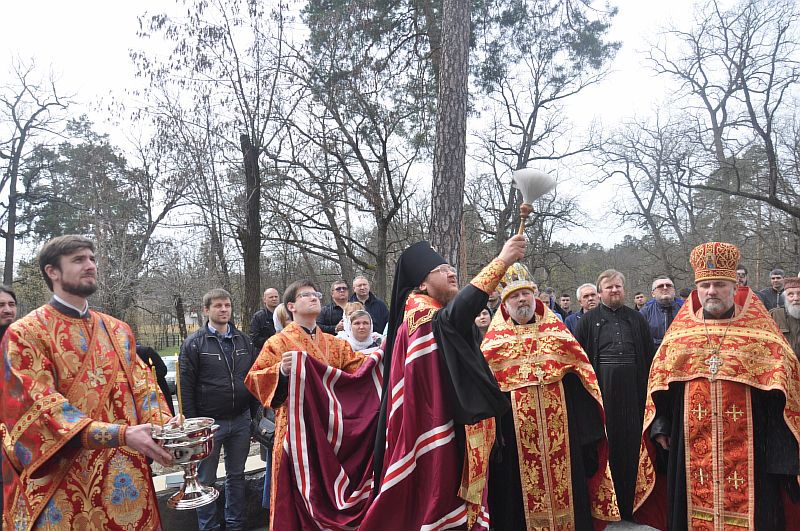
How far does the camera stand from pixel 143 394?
3.16 meters

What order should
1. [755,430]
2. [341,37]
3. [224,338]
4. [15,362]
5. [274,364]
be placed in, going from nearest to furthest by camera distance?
1. [15,362]
2. [755,430]
3. [274,364]
4. [224,338]
5. [341,37]

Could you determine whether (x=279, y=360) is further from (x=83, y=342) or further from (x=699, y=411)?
(x=699, y=411)

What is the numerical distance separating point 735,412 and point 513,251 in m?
2.07

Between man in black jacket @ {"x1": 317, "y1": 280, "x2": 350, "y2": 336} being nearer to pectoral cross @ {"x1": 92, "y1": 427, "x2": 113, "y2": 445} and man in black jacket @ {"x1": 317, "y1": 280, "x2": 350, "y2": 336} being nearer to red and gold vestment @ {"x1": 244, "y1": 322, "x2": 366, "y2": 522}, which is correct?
red and gold vestment @ {"x1": 244, "y1": 322, "x2": 366, "y2": 522}

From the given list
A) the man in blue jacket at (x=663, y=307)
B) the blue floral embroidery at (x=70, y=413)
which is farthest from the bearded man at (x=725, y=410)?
the blue floral embroidery at (x=70, y=413)

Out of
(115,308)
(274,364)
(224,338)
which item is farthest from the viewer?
(115,308)

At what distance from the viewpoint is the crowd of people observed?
110 inches

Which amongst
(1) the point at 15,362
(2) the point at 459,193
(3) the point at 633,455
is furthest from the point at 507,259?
(2) the point at 459,193

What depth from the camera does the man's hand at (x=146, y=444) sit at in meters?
2.53

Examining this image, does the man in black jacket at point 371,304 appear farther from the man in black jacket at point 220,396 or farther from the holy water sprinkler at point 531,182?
the holy water sprinkler at point 531,182

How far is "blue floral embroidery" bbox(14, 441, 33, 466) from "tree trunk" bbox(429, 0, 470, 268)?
534cm

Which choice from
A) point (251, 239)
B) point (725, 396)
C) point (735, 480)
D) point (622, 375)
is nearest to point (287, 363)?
point (725, 396)

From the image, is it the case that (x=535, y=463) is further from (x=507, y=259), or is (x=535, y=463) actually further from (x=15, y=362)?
(x=15, y=362)

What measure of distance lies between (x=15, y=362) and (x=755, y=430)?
14.1 feet
